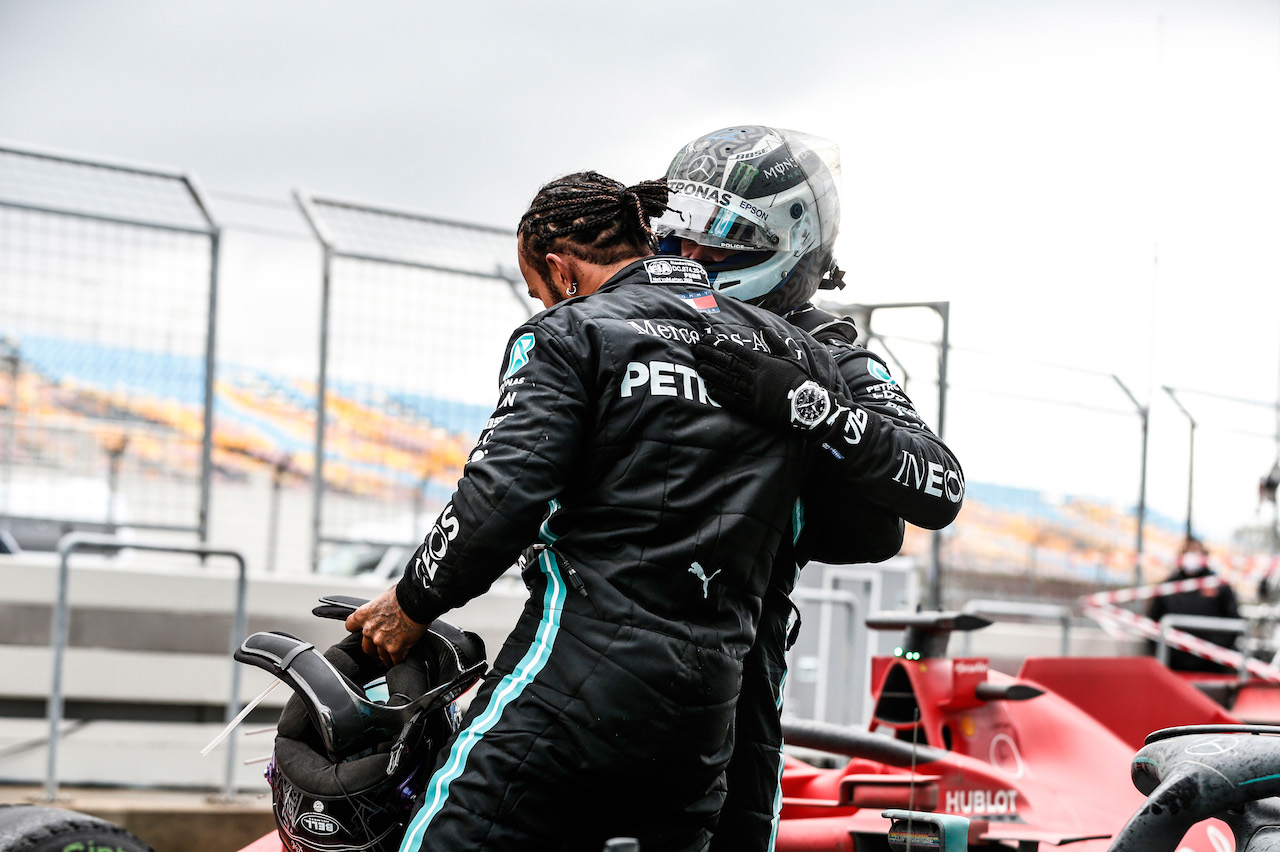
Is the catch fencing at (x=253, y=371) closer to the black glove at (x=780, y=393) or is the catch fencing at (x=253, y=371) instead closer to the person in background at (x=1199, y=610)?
the person in background at (x=1199, y=610)

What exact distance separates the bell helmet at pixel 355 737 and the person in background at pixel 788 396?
594 mm

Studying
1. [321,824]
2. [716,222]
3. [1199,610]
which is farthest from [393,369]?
[1199,610]

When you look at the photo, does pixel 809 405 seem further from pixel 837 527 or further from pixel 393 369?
pixel 393 369

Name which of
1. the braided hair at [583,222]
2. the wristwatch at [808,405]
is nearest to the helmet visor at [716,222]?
the braided hair at [583,222]

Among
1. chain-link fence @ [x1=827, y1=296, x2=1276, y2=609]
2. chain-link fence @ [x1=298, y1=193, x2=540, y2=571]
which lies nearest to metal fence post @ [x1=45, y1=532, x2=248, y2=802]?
chain-link fence @ [x1=298, y1=193, x2=540, y2=571]

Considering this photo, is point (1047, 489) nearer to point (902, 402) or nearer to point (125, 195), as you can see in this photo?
point (125, 195)

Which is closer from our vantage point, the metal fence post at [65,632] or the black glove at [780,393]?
the black glove at [780,393]

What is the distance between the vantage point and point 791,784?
385cm

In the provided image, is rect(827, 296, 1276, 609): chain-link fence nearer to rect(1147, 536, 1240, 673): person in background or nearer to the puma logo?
rect(1147, 536, 1240, 673): person in background

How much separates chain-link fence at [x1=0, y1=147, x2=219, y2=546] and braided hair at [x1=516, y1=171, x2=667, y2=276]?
4858 millimetres

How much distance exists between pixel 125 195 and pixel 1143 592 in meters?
8.53

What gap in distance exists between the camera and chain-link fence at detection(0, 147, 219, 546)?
6398mm

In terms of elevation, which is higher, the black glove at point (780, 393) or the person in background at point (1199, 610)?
the black glove at point (780, 393)

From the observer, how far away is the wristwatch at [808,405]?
209cm
